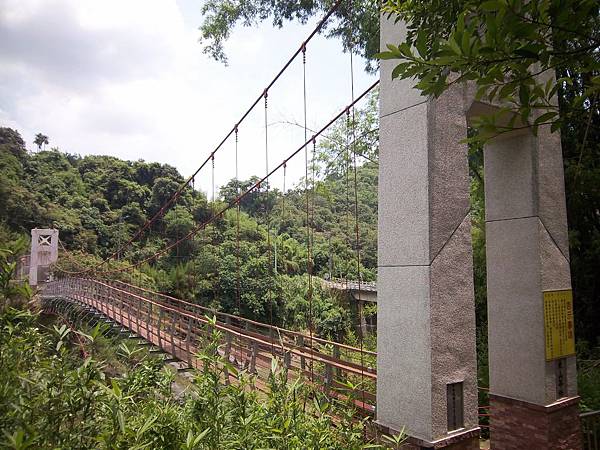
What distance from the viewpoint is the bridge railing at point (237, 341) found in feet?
9.33

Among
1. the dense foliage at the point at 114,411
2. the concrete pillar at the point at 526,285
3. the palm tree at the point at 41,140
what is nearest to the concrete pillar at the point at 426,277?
the concrete pillar at the point at 526,285

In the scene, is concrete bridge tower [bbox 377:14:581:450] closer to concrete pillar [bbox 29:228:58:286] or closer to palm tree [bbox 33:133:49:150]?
concrete pillar [bbox 29:228:58:286]

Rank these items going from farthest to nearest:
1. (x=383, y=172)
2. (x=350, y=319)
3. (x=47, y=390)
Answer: (x=350, y=319) < (x=383, y=172) < (x=47, y=390)

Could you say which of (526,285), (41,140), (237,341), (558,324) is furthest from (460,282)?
(41,140)

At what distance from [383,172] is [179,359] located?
4.08 meters

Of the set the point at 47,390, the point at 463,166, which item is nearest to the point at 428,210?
the point at 463,166

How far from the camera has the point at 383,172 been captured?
7.98 feet

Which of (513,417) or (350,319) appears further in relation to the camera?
(350,319)

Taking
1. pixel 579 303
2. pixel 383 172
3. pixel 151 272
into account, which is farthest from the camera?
pixel 151 272

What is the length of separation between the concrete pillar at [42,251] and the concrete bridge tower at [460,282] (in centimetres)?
1415

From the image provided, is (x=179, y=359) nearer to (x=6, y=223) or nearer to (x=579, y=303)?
(x=579, y=303)

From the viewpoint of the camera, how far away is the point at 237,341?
4.73 metres

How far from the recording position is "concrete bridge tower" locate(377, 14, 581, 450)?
2131 millimetres

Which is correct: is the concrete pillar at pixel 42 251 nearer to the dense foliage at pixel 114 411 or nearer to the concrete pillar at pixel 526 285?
the concrete pillar at pixel 526 285
